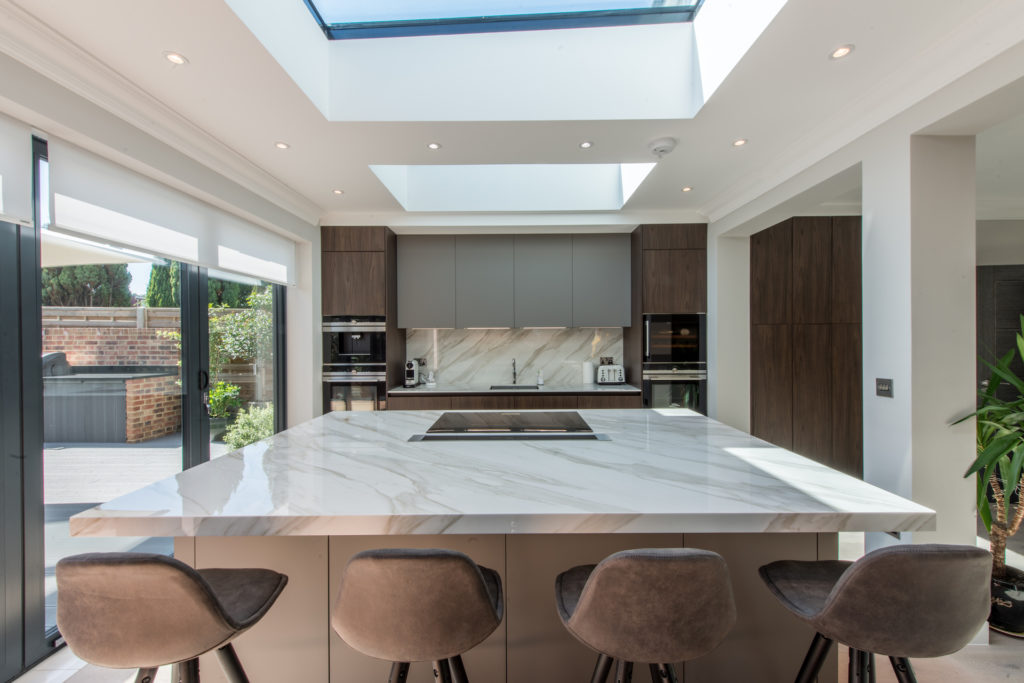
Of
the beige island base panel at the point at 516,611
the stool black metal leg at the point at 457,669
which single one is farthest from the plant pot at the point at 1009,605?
the stool black metal leg at the point at 457,669

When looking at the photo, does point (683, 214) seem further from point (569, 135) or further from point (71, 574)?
point (71, 574)

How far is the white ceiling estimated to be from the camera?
1.58 metres

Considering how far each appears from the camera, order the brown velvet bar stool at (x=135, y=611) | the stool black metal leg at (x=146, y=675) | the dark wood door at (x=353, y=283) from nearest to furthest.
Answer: the brown velvet bar stool at (x=135, y=611), the stool black metal leg at (x=146, y=675), the dark wood door at (x=353, y=283)

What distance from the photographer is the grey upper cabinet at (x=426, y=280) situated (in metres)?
4.28

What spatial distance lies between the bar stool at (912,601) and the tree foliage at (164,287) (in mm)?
3270

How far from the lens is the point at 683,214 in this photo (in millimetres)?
3975

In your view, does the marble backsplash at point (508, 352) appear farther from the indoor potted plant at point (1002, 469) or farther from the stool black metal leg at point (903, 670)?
the stool black metal leg at point (903, 670)

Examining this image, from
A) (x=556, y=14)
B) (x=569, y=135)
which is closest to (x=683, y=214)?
(x=569, y=135)

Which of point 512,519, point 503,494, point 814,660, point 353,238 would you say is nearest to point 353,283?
point 353,238

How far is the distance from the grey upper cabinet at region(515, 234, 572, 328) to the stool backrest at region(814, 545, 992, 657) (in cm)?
341

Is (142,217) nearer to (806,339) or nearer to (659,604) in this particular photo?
(659,604)

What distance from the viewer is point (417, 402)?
4.07 m

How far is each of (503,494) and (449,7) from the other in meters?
2.25

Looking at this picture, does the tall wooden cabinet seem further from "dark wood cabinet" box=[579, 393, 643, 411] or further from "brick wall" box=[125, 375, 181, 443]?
"brick wall" box=[125, 375, 181, 443]
